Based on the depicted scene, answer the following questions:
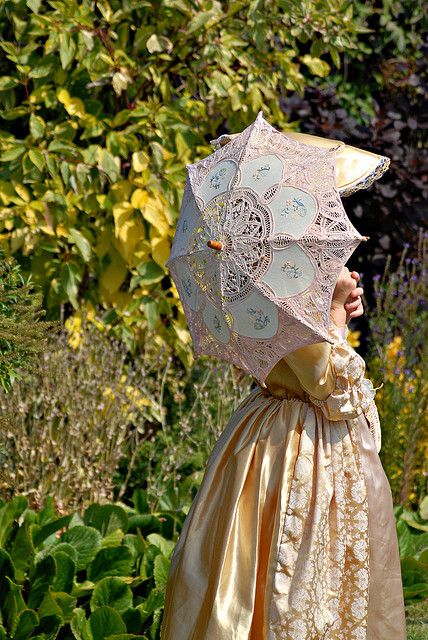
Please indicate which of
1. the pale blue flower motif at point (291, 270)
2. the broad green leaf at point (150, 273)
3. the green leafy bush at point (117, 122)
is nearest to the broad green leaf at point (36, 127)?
the green leafy bush at point (117, 122)

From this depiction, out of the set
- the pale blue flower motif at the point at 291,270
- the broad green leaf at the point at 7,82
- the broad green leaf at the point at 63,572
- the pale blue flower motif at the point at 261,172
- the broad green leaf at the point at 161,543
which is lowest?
the broad green leaf at the point at 161,543

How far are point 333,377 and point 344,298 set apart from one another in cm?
29

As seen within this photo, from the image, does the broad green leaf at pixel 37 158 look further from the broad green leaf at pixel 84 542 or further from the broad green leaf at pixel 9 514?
the broad green leaf at pixel 84 542

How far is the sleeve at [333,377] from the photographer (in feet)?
8.75

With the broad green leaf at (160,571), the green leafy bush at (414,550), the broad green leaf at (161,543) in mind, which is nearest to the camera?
the broad green leaf at (160,571)

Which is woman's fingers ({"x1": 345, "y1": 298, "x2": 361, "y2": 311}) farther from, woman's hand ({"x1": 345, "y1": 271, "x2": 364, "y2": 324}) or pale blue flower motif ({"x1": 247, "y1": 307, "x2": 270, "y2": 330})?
pale blue flower motif ({"x1": 247, "y1": 307, "x2": 270, "y2": 330})

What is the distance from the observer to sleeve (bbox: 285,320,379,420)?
2.67m

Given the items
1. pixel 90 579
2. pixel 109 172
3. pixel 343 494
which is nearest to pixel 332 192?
pixel 343 494

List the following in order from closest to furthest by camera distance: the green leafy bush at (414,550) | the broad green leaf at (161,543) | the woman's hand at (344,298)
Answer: the woman's hand at (344,298) < the broad green leaf at (161,543) < the green leafy bush at (414,550)

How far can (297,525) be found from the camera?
9.04 ft

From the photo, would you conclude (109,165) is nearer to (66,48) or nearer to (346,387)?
(66,48)

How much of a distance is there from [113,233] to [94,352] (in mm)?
672

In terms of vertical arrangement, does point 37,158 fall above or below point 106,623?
above

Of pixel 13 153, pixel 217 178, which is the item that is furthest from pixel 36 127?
pixel 217 178
